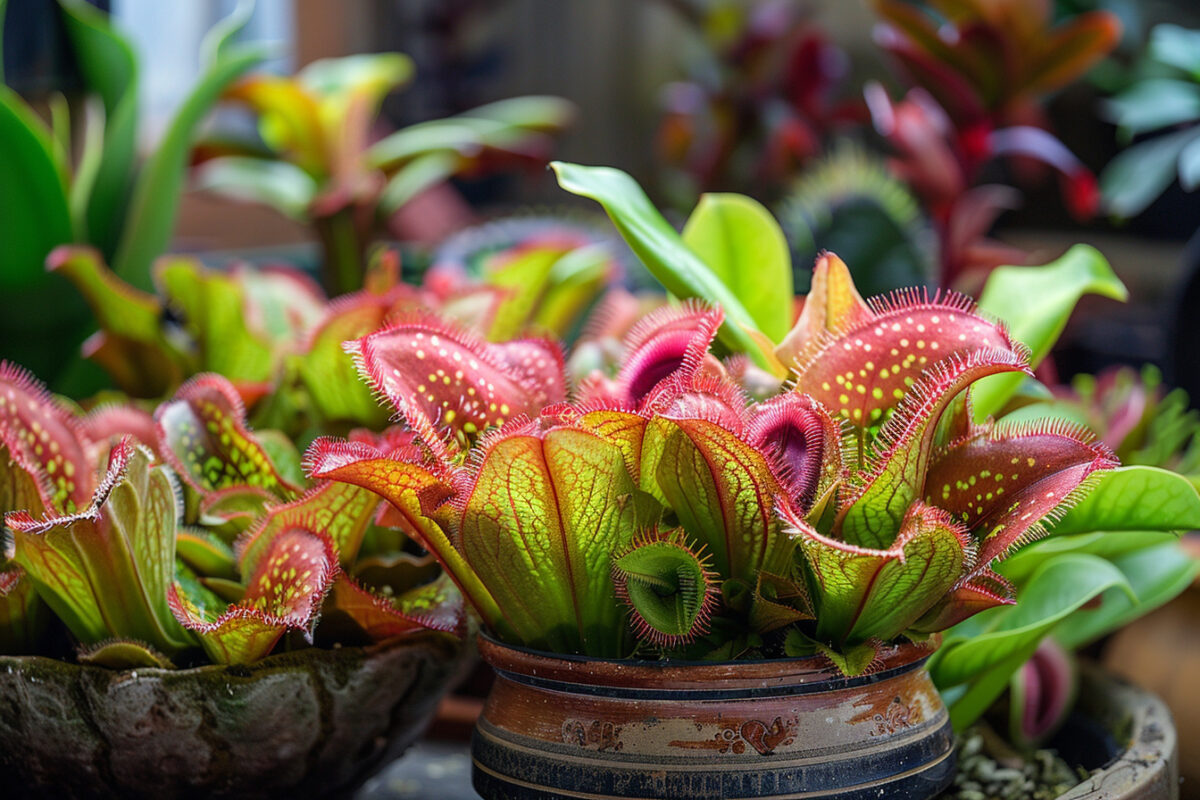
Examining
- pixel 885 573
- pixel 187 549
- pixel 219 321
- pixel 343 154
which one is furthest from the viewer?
pixel 343 154

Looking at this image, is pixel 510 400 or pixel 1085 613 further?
pixel 1085 613

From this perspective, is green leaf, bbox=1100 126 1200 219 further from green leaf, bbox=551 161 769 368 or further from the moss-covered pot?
the moss-covered pot

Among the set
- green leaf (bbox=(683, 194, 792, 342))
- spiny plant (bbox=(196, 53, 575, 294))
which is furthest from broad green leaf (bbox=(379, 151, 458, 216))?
green leaf (bbox=(683, 194, 792, 342))

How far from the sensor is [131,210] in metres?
0.67

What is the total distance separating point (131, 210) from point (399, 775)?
38 centimetres

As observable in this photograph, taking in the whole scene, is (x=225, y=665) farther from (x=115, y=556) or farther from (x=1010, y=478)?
(x=1010, y=478)

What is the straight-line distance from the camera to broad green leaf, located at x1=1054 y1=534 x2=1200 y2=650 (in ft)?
1.47

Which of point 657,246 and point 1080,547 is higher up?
point 657,246

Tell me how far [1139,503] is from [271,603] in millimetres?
286

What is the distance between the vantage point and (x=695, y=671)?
31 cm

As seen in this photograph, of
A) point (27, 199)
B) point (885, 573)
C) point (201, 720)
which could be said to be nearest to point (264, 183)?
point (27, 199)

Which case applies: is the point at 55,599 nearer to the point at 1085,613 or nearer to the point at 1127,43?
the point at 1085,613

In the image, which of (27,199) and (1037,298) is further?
(27,199)

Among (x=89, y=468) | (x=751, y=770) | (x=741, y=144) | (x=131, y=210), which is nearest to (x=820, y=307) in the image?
(x=751, y=770)
